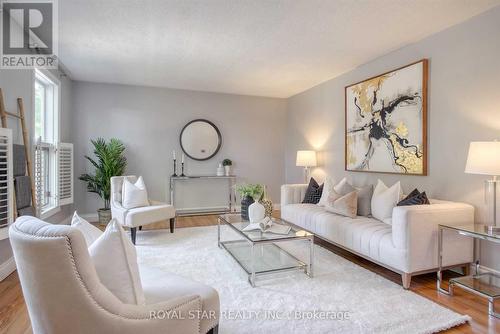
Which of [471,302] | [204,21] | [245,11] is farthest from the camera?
[204,21]

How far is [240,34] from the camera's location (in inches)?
124

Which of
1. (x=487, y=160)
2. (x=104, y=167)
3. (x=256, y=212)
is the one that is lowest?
(x=256, y=212)

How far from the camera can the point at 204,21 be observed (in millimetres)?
2867

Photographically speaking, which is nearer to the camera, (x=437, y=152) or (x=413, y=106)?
(x=437, y=152)

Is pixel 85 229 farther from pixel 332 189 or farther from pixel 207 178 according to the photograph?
pixel 207 178

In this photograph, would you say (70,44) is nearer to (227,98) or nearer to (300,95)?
(227,98)

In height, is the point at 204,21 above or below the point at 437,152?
above

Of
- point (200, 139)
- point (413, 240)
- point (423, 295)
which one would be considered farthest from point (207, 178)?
point (423, 295)

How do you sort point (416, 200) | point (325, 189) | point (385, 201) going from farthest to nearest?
point (325, 189) → point (385, 201) → point (416, 200)

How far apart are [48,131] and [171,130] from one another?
201 centimetres

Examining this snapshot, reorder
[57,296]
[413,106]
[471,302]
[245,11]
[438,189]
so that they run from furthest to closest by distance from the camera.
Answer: [413,106] → [438,189] → [245,11] → [471,302] → [57,296]

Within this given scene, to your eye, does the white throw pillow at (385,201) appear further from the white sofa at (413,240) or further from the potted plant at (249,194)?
the potted plant at (249,194)

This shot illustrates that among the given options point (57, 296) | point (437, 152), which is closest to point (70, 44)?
point (57, 296)

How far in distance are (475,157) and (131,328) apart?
8.84 ft
